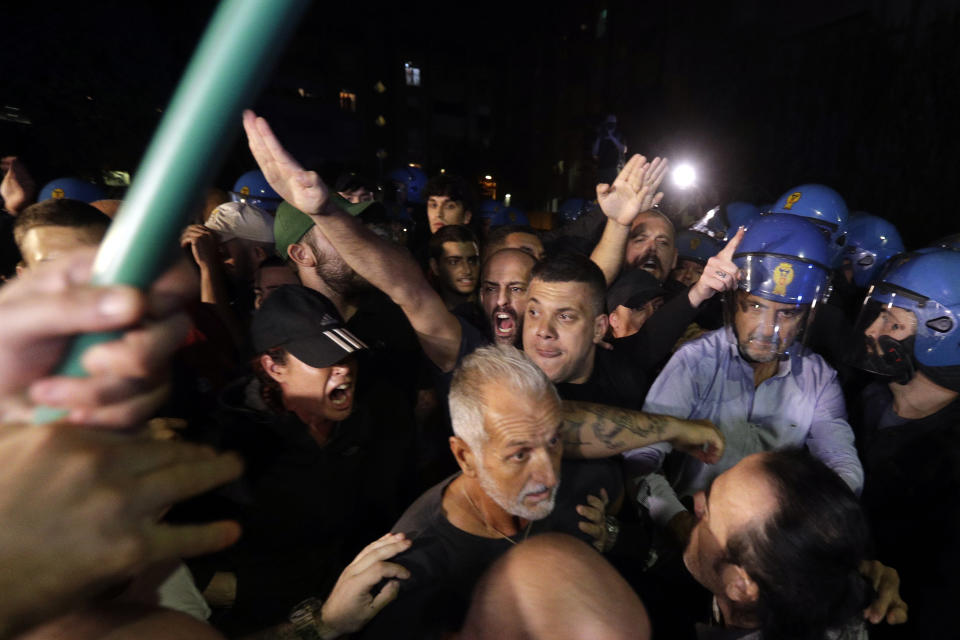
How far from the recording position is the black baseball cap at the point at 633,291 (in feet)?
12.5

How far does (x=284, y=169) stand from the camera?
1.92 m

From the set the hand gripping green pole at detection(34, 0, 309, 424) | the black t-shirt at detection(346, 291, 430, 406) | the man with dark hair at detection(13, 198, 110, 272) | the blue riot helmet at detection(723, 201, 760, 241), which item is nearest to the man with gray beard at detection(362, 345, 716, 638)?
the black t-shirt at detection(346, 291, 430, 406)

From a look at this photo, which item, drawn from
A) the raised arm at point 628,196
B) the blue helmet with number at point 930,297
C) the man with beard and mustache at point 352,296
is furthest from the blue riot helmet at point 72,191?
the blue helmet with number at point 930,297

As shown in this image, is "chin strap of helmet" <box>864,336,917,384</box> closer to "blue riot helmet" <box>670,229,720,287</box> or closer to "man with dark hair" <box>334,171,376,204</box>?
"blue riot helmet" <box>670,229,720,287</box>

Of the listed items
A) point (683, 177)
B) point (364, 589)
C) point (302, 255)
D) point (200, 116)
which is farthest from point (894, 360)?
point (683, 177)

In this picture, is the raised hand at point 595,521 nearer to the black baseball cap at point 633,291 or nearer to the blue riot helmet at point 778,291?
the blue riot helmet at point 778,291

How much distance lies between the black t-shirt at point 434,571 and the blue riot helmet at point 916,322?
229 centimetres

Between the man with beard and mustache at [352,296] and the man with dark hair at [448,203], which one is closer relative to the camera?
the man with beard and mustache at [352,296]

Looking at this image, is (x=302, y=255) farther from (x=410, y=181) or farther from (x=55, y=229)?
(x=410, y=181)

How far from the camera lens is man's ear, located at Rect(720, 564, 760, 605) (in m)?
1.73

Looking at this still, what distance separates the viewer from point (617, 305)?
3.88 meters

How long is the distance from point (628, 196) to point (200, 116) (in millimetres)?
3503

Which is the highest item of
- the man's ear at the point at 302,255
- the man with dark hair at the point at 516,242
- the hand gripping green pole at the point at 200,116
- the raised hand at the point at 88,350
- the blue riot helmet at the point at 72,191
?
the hand gripping green pole at the point at 200,116

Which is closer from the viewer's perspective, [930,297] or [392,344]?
[930,297]
